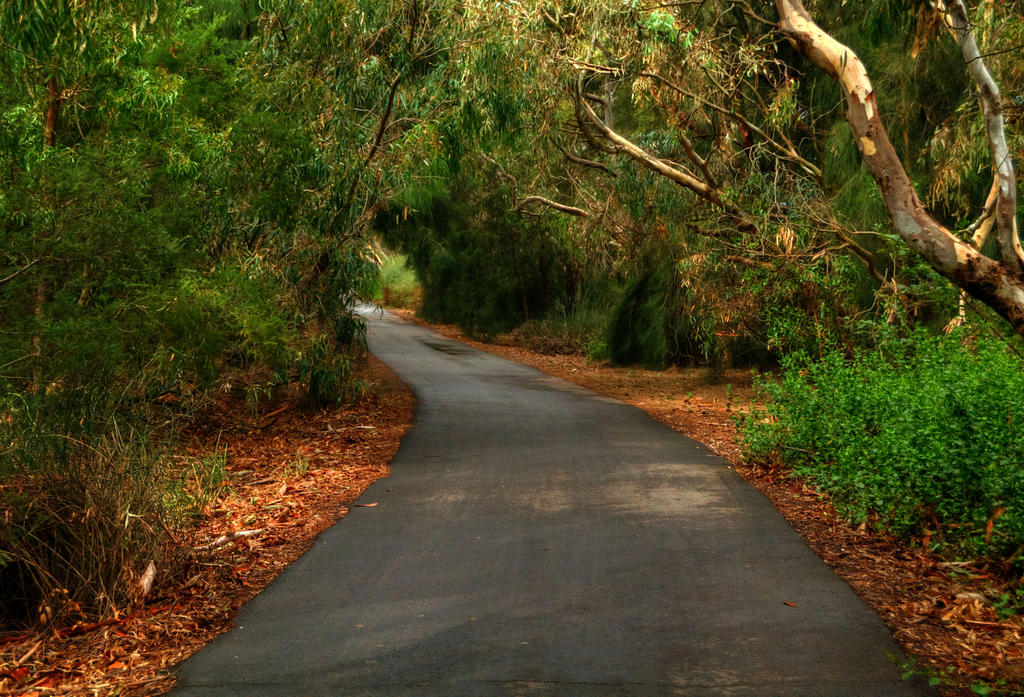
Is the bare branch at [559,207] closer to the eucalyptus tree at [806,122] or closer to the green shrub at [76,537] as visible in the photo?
the eucalyptus tree at [806,122]

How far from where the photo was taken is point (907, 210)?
8617 millimetres

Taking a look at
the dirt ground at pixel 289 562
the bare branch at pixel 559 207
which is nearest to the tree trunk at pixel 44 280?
the dirt ground at pixel 289 562

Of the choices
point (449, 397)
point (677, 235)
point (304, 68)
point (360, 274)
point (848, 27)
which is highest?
point (848, 27)

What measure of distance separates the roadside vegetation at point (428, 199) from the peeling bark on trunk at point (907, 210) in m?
0.03

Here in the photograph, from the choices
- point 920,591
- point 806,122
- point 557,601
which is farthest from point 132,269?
point 806,122

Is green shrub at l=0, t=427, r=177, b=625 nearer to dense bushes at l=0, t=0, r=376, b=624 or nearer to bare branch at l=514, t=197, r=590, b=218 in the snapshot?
dense bushes at l=0, t=0, r=376, b=624

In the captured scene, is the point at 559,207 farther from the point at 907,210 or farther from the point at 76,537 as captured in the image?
the point at 76,537

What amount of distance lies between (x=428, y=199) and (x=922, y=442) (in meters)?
9.93

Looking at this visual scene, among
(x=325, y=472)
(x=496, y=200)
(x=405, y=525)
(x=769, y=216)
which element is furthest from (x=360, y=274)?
(x=496, y=200)

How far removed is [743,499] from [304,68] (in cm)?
883

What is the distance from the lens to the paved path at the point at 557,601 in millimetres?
4848

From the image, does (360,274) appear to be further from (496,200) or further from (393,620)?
(496,200)

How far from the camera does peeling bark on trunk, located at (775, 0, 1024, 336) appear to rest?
27.3ft

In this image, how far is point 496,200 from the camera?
1163 inches
